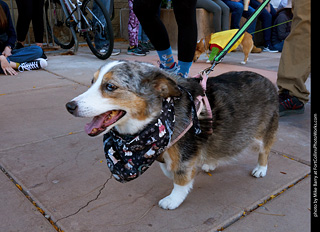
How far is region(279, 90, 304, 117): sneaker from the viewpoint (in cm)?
367

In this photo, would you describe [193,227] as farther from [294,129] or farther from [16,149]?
[294,129]

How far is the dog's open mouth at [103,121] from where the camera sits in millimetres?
1774

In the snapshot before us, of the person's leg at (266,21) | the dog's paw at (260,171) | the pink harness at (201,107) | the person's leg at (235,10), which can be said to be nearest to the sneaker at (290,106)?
the dog's paw at (260,171)

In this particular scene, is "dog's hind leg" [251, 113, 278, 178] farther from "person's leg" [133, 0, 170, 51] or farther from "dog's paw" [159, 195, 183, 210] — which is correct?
"person's leg" [133, 0, 170, 51]

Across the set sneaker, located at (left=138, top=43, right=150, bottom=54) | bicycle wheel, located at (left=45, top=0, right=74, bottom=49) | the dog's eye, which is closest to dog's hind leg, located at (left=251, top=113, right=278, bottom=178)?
the dog's eye

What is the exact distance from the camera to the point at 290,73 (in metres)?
Answer: 3.57

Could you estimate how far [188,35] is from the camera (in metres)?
3.28

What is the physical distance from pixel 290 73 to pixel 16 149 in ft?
10.1

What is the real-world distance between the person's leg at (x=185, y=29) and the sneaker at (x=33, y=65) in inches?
132

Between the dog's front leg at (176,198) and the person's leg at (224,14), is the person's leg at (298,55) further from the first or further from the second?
the person's leg at (224,14)
